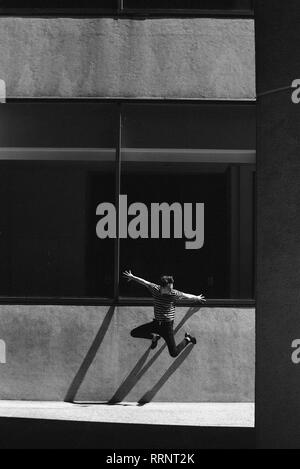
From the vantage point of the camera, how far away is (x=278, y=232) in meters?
7.56

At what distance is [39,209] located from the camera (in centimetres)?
1175

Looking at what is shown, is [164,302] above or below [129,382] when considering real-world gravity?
above

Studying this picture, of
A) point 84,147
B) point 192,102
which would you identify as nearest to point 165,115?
point 192,102

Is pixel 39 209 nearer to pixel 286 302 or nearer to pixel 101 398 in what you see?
pixel 101 398

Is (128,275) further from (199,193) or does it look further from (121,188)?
(199,193)

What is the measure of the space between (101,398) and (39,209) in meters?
2.69

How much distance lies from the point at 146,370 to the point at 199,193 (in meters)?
2.50

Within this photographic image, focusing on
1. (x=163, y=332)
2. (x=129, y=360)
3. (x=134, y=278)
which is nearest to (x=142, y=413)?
(x=129, y=360)

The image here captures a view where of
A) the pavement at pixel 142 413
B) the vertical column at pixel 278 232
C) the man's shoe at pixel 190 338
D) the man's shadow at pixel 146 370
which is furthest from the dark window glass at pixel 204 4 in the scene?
the pavement at pixel 142 413

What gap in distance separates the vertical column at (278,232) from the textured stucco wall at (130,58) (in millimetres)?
4106

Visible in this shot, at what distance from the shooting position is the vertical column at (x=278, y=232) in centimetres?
748

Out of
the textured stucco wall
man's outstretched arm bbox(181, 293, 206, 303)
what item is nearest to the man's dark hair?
man's outstretched arm bbox(181, 293, 206, 303)

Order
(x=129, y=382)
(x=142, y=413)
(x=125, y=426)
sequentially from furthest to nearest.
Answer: (x=129, y=382), (x=142, y=413), (x=125, y=426)

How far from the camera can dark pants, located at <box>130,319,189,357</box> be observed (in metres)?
11.5
